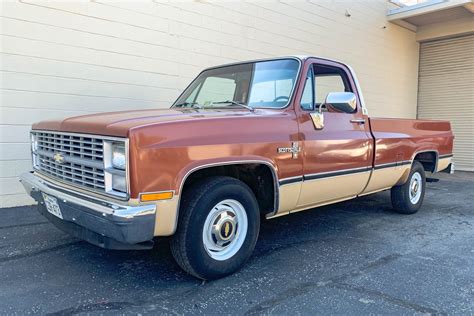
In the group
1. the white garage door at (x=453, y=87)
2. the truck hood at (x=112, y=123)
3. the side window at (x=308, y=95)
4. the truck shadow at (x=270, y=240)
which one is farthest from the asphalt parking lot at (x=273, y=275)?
the white garage door at (x=453, y=87)

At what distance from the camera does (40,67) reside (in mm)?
5637

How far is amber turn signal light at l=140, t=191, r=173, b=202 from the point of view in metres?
2.66

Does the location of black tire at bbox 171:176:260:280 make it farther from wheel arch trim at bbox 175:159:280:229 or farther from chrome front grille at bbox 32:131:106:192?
chrome front grille at bbox 32:131:106:192

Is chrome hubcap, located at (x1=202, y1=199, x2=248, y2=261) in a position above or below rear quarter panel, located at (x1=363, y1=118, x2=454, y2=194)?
below

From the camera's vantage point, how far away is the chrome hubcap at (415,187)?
5.79 m

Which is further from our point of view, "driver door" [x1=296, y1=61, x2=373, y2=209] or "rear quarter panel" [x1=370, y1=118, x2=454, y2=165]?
"rear quarter panel" [x1=370, y1=118, x2=454, y2=165]

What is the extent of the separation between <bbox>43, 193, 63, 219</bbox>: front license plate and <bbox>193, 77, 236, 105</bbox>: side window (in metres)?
1.88

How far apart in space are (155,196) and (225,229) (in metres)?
0.78

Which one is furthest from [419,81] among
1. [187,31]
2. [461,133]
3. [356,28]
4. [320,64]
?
[320,64]

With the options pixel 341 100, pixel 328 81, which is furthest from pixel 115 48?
pixel 341 100

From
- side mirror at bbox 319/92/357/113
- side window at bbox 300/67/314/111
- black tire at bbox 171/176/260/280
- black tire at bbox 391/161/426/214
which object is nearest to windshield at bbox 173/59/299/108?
side window at bbox 300/67/314/111

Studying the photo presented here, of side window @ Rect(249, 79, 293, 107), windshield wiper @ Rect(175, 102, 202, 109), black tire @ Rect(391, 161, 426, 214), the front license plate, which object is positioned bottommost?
black tire @ Rect(391, 161, 426, 214)

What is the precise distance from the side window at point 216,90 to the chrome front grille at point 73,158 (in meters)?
1.61

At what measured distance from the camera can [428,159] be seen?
619cm
